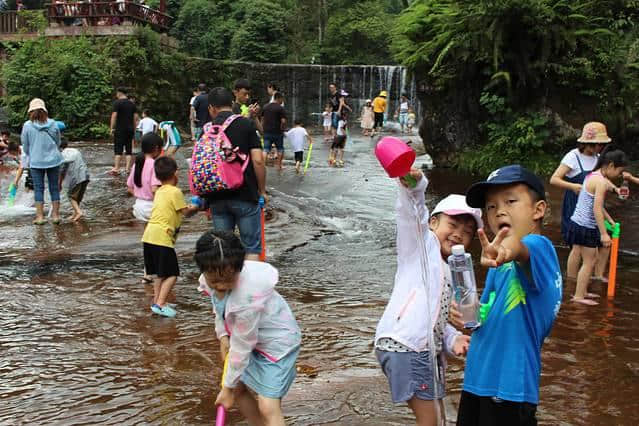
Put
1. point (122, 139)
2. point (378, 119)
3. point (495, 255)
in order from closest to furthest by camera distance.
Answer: point (495, 255)
point (122, 139)
point (378, 119)

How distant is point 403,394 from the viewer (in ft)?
9.50

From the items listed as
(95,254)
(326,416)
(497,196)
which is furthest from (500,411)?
(95,254)

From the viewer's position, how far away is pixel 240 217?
5.97 m

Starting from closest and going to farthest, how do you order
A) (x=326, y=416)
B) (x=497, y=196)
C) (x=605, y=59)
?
(x=497, y=196) → (x=326, y=416) → (x=605, y=59)

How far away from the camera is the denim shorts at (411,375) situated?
2.90 m

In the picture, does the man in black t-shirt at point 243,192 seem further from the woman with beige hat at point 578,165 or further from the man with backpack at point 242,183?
the woman with beige hat at point 578,165

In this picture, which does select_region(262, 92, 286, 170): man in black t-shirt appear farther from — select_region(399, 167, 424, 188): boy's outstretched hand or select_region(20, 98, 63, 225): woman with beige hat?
select_region(399, 167, 424, 188): boy's outstretched hand

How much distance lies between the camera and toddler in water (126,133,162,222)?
7055 mm

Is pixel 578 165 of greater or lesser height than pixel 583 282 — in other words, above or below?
above

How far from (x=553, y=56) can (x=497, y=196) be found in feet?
42.6

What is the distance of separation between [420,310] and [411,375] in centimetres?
29

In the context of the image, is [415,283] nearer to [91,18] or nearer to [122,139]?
[122,139]

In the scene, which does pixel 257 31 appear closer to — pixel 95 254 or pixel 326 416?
pixel 95 254

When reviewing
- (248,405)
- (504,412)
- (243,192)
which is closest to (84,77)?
(243,192)
